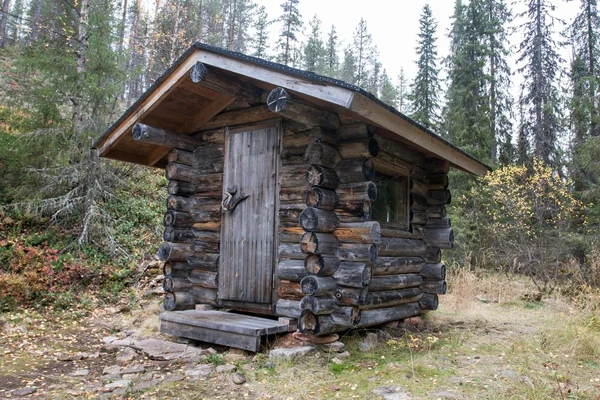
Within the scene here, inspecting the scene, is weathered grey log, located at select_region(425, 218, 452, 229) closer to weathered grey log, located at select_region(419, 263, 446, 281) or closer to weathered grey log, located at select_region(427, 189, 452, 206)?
weathered grey log, located at select_region(427, 189, 452, 206)

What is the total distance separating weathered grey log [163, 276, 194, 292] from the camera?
278 inches

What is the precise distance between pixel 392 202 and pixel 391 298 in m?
1.53

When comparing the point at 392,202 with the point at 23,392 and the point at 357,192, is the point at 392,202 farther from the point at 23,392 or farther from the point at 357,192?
the point at 23,392

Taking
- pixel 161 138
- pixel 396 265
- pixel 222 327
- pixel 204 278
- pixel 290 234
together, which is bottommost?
pixel 222 327

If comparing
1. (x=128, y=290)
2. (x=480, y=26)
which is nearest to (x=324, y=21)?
(x=480, y=26)

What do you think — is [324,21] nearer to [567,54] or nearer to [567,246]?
[567,54]

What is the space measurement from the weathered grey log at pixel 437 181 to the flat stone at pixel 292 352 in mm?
4188

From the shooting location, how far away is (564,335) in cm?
604

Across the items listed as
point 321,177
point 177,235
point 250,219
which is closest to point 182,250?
point 177,235

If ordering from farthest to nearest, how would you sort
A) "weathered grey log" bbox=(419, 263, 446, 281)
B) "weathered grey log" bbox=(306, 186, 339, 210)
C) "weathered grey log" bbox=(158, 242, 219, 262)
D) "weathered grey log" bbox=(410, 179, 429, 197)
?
"weathered grey log" bbox=(419, 263, 446, 281)
"weathered grey log" bbox=(410, 179, 429, 197)
"weathered grey log" bbox=(158, 242, 219, 262)
"weathered grey log" bbox=(306, 186, 339, 210)

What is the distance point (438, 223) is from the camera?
8.18 metres

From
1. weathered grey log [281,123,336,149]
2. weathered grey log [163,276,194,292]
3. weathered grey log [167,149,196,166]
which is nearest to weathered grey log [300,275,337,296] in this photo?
weathered grey log [281,123,336,149]

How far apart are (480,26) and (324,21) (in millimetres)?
18352

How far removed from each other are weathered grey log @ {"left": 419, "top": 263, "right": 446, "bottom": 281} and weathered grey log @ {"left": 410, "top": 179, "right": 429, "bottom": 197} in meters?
1.28
